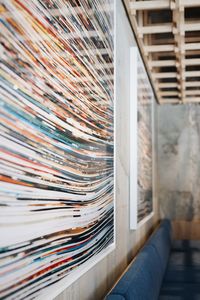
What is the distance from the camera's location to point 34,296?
3.51 feet

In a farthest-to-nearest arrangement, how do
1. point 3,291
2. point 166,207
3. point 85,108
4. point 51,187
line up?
point 166,207 → point 85,108 → point 51,187 → point 3,291

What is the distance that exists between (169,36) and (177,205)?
92.0 inches

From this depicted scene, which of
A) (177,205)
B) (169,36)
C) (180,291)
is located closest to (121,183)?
(180,291)

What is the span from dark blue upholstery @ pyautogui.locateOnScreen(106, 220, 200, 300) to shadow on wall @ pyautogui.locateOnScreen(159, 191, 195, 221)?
2.78 ft

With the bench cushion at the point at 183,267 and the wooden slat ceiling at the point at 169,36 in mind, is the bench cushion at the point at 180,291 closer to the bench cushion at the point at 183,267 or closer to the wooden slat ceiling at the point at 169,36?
the bench cushion at the point at 183,267

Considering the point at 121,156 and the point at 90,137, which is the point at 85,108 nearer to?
the point at 90,137

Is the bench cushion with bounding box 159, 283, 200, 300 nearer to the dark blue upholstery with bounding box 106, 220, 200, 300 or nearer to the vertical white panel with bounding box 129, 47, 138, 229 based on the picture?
the dark blue upholstery with bounding box 106, 220, 200, 300

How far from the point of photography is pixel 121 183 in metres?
2.63

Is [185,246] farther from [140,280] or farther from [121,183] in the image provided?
[140,280]

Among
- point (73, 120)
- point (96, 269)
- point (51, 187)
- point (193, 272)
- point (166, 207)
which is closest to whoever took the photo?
point (51, 187)

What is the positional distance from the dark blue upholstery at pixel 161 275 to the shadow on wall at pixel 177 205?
848mm

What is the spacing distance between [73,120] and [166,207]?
461cm

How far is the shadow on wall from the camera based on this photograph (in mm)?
5785

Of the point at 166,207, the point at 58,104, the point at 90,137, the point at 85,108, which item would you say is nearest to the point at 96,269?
the point at 90,137
